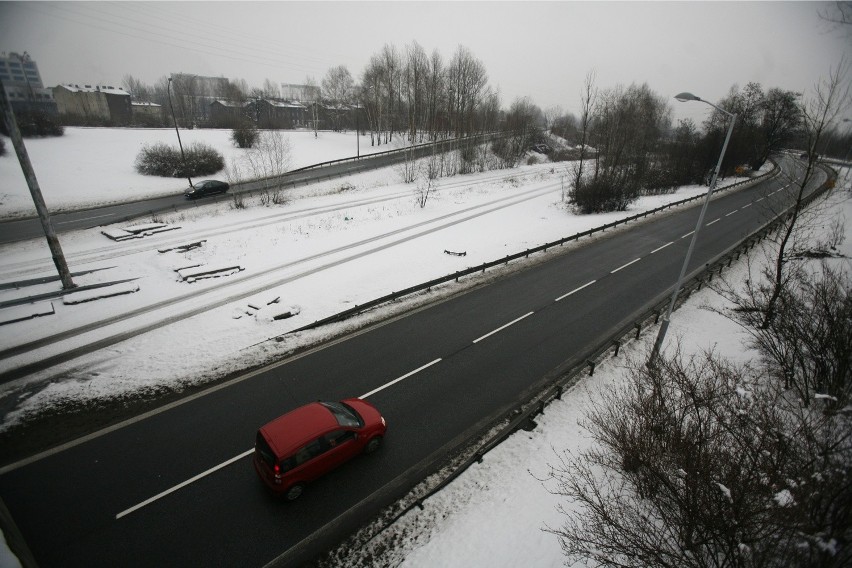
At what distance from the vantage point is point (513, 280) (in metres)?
20.0

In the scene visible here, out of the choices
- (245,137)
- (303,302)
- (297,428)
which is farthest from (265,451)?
(245,137)

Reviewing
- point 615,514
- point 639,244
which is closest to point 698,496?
point 615,514

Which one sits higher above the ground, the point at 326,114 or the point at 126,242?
the point at 326,114

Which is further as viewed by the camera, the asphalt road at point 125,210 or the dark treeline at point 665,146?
the dark treeline at point 665,146

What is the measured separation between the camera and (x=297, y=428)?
8.46 metres

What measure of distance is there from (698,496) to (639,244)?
23279mm

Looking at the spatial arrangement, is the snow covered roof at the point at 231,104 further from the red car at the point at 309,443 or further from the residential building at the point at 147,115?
the red car at the point at 309,443

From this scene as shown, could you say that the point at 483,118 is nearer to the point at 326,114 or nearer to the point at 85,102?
the point at 326,114

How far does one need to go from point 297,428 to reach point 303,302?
9.40 meters

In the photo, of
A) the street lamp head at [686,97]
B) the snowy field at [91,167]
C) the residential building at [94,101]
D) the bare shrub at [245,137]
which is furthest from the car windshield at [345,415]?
the residential building at [94,101]

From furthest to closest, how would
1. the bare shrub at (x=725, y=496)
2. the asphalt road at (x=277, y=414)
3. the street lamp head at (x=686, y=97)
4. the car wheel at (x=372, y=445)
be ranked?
the street lamp head at (x=686, y=97)
the car wheel at (x=372, y=445)
the asphalt road at (x=277, y=414)
the bare shrub at (x=725, y=496)

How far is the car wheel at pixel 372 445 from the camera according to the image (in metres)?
9.28

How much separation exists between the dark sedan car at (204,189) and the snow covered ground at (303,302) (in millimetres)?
3797

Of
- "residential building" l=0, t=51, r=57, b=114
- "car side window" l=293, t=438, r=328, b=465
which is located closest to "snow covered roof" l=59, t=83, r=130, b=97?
"residential building" l=0, t=51, r=57, b=114
